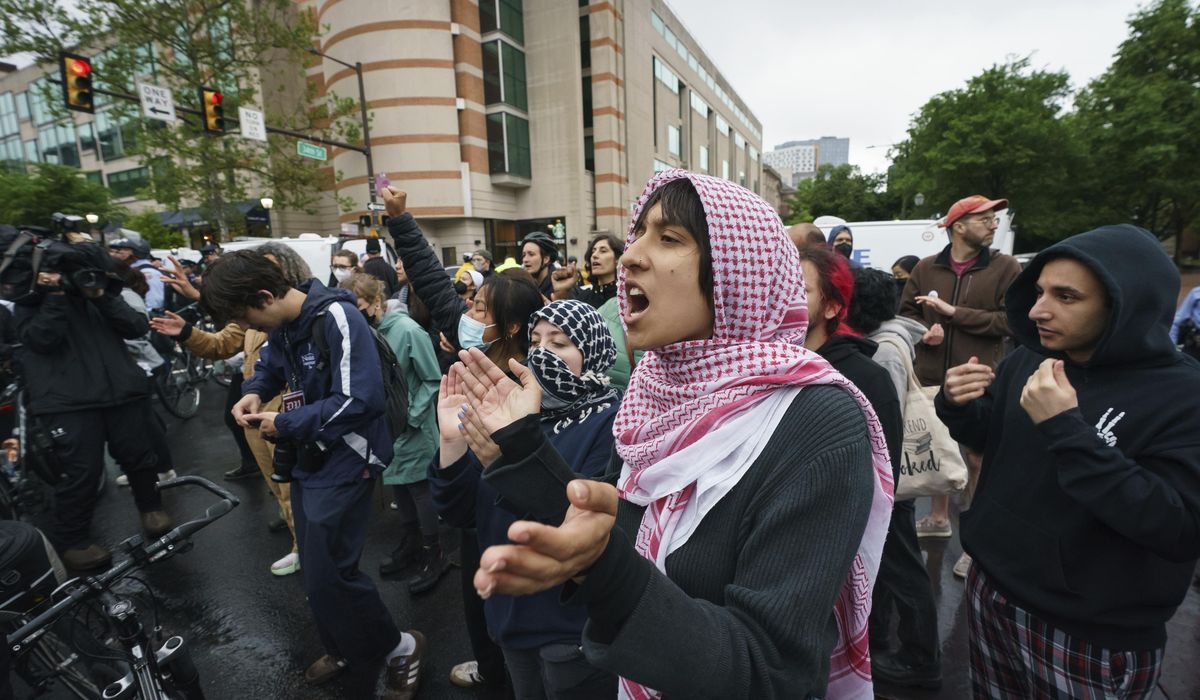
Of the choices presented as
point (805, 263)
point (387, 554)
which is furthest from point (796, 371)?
point (387, 554)

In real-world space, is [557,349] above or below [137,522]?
above

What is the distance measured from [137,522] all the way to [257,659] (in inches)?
107

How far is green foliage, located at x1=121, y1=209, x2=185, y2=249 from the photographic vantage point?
92.5 feet

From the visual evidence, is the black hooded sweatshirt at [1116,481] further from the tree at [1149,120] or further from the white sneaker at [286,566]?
the tree at [1149,120]

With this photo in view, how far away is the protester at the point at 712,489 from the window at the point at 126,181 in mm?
50282

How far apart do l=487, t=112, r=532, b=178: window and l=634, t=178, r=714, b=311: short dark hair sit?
28837 mm

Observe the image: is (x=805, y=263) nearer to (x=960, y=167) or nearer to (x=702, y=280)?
(x=702, y=280)

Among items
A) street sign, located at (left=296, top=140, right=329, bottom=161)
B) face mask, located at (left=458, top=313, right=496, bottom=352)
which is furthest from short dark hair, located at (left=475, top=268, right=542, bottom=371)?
street sign, located at (left=296, top=140, right=329, bottom=161)

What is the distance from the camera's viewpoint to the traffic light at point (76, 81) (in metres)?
9.44

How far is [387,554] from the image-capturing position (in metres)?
4.27

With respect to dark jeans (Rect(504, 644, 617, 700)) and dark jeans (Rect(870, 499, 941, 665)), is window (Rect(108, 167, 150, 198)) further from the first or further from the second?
dark jeans (Rect(870, 499, 941, 665))

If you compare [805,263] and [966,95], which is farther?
[966,95]

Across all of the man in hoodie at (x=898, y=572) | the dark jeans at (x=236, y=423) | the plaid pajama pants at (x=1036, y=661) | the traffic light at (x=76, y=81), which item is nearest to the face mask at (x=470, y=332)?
the man in hoodie at (x=898, y=572)

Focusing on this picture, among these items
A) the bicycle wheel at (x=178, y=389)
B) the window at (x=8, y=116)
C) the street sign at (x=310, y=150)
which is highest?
the window at (x=8, y=116)
